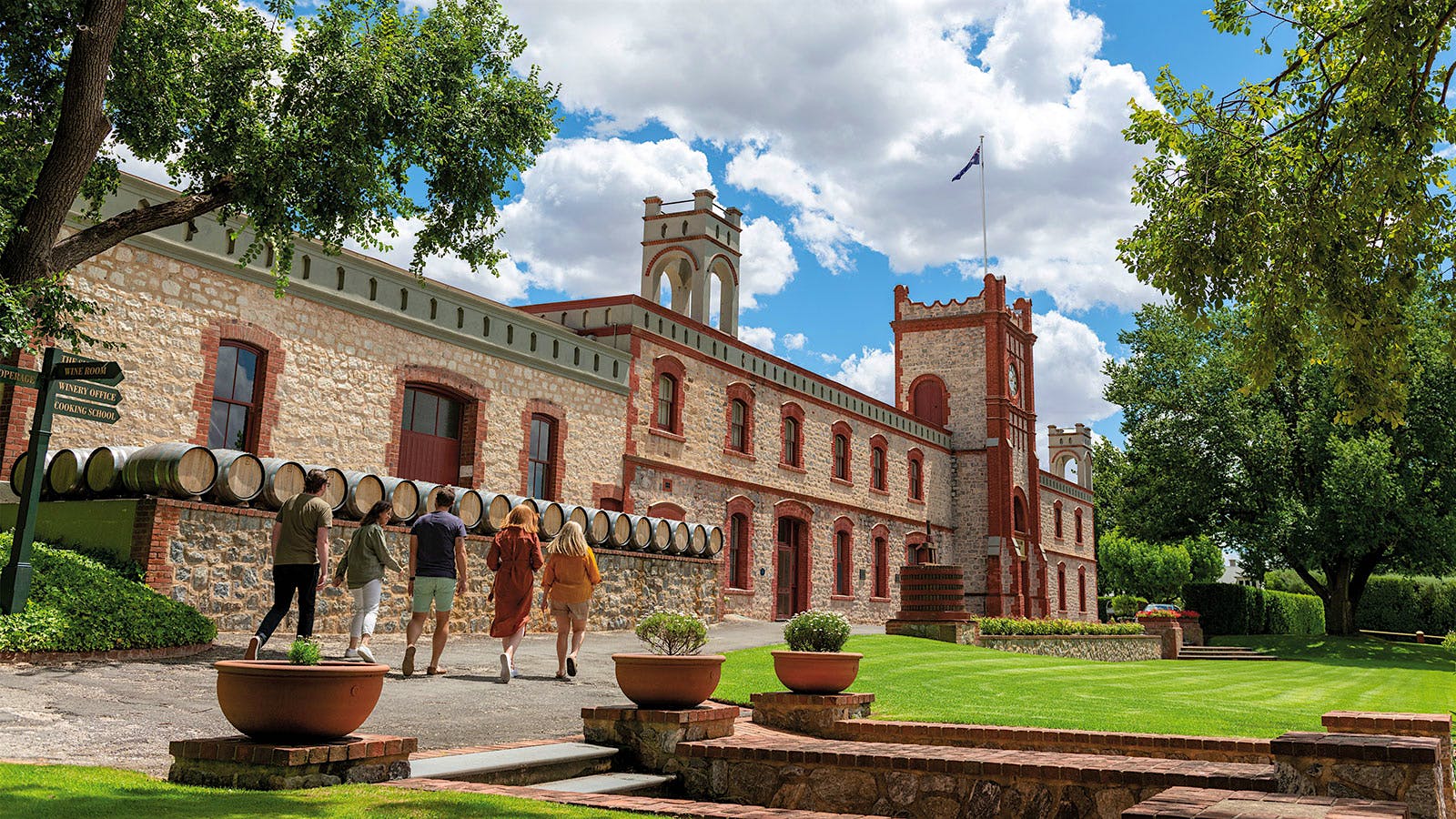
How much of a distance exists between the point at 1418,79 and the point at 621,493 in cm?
1581

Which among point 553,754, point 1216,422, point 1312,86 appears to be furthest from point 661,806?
point 1216,422

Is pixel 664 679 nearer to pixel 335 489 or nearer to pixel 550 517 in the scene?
pixel 335 489

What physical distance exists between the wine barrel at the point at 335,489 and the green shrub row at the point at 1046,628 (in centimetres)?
1481

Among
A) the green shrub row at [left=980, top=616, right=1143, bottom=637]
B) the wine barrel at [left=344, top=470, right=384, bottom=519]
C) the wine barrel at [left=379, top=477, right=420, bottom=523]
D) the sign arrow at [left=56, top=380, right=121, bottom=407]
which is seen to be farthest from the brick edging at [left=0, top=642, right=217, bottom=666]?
the green shrub row at [left=980, top=616, right=1143, bottom=637]

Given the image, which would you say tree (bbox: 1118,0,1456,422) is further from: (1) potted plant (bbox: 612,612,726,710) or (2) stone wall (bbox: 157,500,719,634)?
(2) stone wall (bbox: 157,500,719,634)

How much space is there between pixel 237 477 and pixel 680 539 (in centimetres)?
928

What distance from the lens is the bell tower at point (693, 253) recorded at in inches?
1072

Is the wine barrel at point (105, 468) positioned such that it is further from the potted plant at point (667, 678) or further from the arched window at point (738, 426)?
the arched window at point (738, 426)

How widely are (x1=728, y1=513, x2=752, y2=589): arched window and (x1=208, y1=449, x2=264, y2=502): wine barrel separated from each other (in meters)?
14.1

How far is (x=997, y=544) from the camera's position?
122 ft

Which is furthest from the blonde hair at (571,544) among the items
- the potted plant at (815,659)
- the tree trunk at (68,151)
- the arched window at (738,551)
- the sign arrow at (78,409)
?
the arched window at (738,551)

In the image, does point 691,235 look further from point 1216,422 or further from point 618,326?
point 1216,422

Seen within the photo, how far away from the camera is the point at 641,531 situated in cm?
1889

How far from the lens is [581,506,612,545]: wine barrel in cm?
1752
